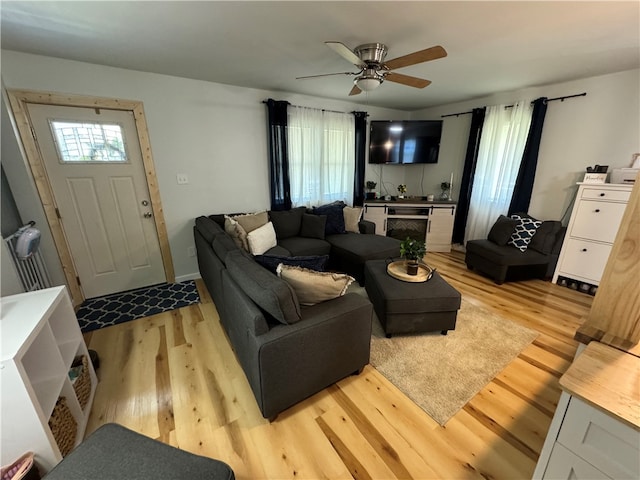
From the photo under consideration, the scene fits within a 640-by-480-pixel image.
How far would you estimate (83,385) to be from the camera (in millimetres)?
1607

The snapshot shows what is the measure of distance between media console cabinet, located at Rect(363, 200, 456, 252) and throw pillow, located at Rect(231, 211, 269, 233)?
1857mm

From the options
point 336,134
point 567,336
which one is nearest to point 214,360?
point 567,336

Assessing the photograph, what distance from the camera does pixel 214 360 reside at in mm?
2033

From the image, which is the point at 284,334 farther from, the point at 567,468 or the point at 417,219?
the point at 417,219

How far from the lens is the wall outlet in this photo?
121 inches

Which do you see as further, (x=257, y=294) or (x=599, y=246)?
(x=599, y=246)

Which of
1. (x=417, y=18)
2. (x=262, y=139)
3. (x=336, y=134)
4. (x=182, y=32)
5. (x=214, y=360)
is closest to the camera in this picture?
(x=417, y=18)

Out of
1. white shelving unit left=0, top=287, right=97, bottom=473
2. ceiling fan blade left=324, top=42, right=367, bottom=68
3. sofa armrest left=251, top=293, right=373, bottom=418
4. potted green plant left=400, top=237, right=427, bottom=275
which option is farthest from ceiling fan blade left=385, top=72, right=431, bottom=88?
white shelving unit left=0, top=287, right=97, bottom=473

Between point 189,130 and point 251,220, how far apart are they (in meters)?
1.28

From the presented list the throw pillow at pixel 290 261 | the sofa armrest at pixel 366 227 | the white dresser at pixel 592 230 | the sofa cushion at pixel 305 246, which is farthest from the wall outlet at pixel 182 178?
the white dresser at pixel 592 230

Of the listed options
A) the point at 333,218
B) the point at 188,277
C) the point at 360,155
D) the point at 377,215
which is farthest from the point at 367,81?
the point at 188,277

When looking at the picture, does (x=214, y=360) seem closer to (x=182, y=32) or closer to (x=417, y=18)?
(x=182, y=32)

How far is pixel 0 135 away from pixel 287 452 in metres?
3.31

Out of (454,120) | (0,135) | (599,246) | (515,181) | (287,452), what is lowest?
(287,452)
